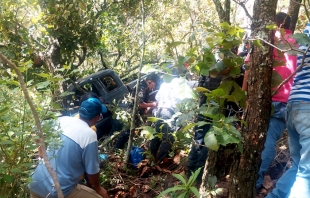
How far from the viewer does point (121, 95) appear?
750 cm

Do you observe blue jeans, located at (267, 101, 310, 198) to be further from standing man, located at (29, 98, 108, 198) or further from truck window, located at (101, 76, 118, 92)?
truck window, located at (101, 76, 118, 92)

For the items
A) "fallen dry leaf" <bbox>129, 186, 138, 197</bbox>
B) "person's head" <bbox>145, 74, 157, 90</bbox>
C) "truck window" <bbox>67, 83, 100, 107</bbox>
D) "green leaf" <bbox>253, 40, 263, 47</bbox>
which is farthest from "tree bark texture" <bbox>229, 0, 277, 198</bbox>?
"truck window" <bbox>67, 83, 100, 107</bbox>

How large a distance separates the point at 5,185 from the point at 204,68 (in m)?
1.49

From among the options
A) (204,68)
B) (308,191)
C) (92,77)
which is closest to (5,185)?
(204,68)

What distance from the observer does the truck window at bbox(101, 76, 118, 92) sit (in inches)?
291

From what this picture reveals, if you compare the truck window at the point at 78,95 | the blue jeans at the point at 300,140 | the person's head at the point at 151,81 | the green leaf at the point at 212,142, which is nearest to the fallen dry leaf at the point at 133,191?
the blue jeans at the point at 300,140

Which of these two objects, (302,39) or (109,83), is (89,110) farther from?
(109,83)

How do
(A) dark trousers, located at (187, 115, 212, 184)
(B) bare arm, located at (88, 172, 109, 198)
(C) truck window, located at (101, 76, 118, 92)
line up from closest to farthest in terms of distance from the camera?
(B) bare arm, located at (88, 172, 109, 198), (A) dark trousers, located at (187, 115, 212, 184), (C) truck window, located at (101, 76, 118, 92)

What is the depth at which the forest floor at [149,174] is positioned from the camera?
3645 mm

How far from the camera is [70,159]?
110 inches

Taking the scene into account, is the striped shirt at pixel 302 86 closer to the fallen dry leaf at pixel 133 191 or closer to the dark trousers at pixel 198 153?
the dark trousers at pixel 198 153

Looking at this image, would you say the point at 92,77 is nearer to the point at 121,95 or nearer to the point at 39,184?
the point at 121,95

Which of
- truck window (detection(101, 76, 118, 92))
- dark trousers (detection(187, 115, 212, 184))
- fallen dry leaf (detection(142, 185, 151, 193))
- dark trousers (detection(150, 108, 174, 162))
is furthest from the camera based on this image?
truck window (detection(101, 76, 118, 92))

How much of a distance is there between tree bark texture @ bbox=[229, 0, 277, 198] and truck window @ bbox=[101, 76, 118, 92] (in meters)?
5.56
